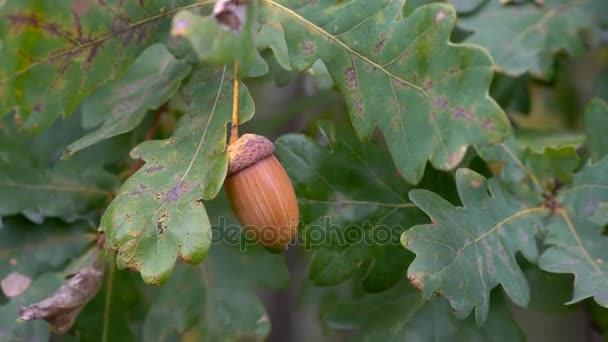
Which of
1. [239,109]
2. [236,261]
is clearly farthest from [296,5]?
[236,261]

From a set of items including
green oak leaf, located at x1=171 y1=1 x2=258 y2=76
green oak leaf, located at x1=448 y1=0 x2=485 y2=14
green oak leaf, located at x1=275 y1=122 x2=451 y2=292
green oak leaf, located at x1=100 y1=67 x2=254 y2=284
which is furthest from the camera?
green oak leaf, located at x1=448 y1=0 x2=485 y2=14

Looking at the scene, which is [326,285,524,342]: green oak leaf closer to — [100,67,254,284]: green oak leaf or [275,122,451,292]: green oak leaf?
[275,122,451,292]: green oak leaf

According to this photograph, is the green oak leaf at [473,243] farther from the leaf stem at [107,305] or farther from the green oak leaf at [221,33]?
the leaf stem at [107,305]

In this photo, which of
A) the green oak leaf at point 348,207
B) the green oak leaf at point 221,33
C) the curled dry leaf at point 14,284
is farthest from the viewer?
the curled dry leaf at point 14,284

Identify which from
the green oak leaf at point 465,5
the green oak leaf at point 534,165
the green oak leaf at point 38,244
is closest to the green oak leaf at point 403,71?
the green oak leaf at point 534,165

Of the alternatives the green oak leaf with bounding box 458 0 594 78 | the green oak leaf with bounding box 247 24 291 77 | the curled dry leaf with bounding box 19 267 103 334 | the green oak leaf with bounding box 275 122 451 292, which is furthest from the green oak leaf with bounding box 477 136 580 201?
the curled dry leaf with bounding box 19 267 103 334

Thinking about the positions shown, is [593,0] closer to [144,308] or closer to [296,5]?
[296,5]
